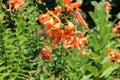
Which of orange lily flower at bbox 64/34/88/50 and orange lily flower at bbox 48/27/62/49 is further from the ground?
orange lily flower at bbox 48/27/62/49

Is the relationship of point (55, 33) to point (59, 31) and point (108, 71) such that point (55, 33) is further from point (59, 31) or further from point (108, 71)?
point (108, 71)

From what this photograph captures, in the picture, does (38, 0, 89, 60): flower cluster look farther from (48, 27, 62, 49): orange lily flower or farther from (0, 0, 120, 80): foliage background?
(0, 0, 120, 80): foliage background

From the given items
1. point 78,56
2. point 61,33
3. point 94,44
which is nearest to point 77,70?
point 78,56

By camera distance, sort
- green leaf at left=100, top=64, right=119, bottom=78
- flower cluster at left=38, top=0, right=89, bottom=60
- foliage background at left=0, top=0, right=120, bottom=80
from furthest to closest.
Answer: green leaf at left=100, top=64, right=119, bottom=78, foliage background at left=0, top=0, right=120, bottom=80, flower cluster at left=38, top=0, right=89, bottom=60

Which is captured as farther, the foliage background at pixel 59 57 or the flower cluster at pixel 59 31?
the foliage background at pixel 59 57

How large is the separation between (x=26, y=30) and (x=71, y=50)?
99 centimetres

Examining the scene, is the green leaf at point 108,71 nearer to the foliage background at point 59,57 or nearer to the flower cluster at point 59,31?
the foliage background at point 59,57

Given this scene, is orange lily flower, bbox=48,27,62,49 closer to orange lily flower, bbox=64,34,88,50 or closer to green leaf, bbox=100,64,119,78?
orange lily flower, bbox=64,34,88,50

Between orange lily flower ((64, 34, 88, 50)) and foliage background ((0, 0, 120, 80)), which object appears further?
foliage background ((0, 0, 120, 80))

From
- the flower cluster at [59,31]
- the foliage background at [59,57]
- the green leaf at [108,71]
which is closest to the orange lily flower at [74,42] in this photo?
the flower cluster at [59,31]

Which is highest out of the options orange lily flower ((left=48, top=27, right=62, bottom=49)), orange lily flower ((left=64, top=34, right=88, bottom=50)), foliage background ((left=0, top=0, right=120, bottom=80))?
orange lily flower ((left=48, top=27, right=62, bottom=49))

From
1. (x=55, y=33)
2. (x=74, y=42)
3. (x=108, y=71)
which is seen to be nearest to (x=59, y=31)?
(x=55, y=33)

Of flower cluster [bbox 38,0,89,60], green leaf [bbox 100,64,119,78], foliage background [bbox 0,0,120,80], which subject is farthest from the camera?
green leaf [bbox 100,64,119,78]

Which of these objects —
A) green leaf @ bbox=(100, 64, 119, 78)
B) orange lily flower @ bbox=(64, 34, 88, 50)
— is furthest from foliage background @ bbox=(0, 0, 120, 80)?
orange lily flower @ bbox=(64, 34, 88, 50)
